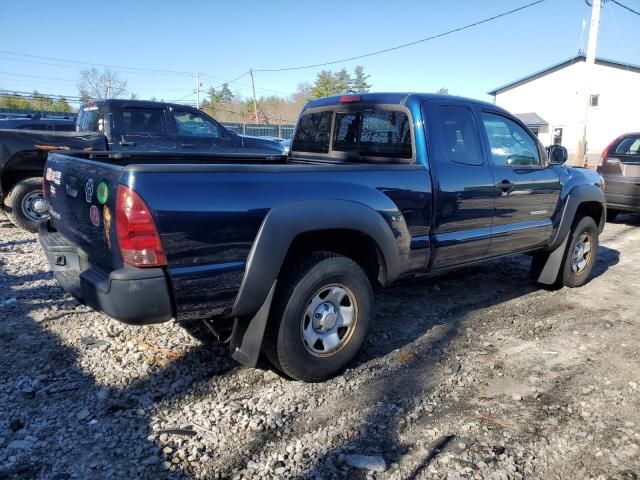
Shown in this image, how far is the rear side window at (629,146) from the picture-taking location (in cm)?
973

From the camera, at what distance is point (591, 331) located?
443 centimetres

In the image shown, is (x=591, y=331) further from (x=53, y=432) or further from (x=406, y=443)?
(x=53, y=432)

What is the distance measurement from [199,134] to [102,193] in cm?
647

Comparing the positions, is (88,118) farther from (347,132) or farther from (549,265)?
(549,265)

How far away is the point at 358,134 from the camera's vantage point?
4344 millimetres

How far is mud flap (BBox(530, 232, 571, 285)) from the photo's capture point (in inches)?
209

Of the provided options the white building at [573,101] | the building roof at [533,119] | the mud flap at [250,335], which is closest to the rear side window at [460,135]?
the mud flap at [250,335]

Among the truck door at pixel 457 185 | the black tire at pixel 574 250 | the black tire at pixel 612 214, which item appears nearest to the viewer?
the truck door at pixel 457 185

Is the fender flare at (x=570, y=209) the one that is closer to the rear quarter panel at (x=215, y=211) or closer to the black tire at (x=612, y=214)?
the rear quarter panel at (x=215, y=211)

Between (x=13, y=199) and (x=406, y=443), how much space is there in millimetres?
6407

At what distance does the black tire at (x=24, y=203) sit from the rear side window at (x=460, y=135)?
5.49m

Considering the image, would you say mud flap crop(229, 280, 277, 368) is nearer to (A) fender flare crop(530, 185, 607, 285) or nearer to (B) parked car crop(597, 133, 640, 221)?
(A) fender flare crop(530, 185, 607, 285)

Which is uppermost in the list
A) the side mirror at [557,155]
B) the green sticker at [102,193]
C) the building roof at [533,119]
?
the building roof at [533,119]

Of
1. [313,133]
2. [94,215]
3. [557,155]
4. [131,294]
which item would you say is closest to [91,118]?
[313,133]
